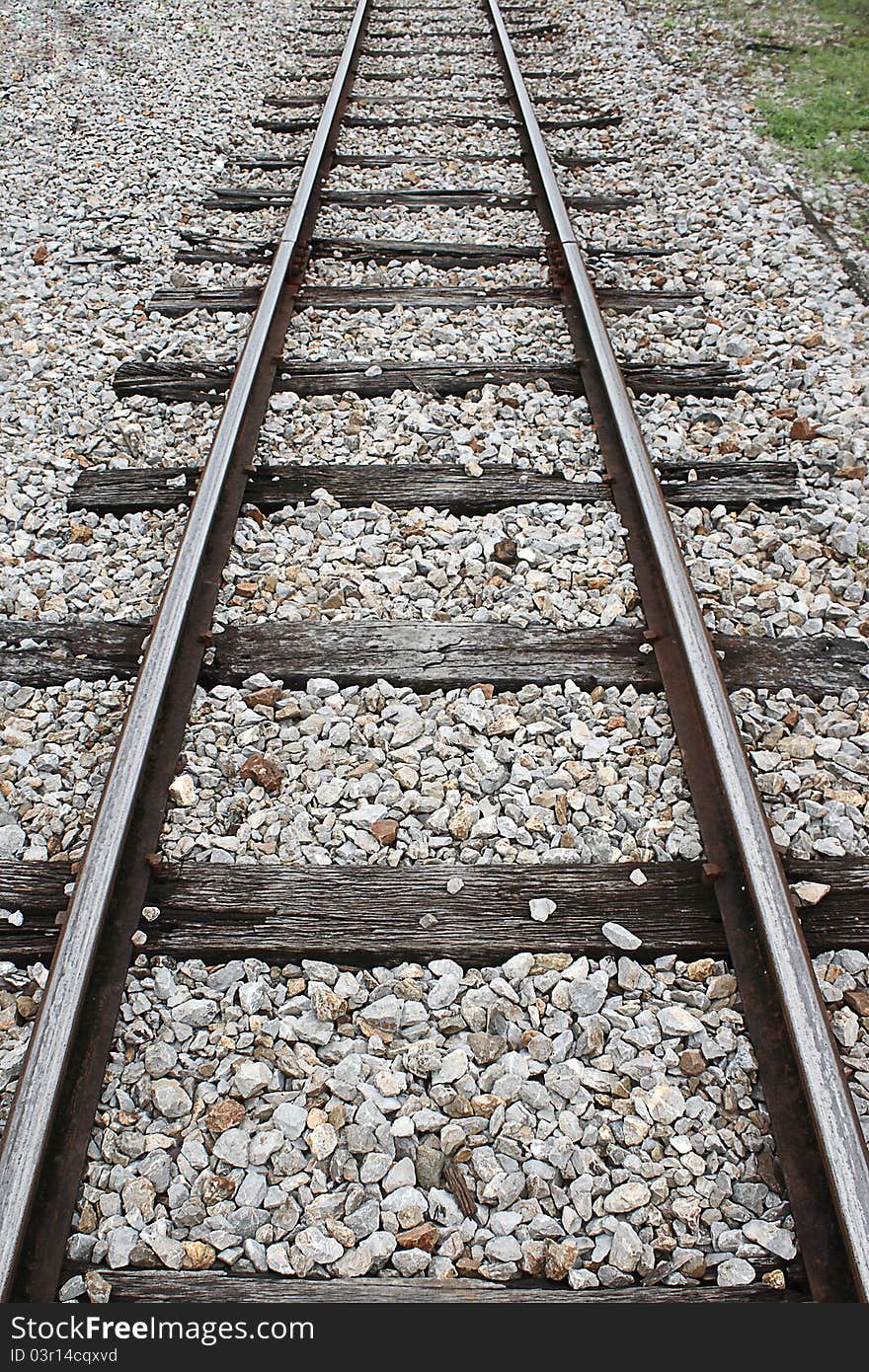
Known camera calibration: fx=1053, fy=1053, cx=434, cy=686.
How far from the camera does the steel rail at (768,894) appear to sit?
5.92 feet

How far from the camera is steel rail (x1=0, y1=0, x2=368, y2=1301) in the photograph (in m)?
1.86

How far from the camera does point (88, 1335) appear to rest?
1.78 meters

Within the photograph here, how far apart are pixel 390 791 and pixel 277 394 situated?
2.24m

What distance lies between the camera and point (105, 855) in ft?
7.75

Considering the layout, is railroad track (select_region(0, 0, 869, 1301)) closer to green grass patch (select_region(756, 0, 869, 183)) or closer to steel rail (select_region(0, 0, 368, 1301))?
steel rail (select_region(0, 0, 368, 1301))

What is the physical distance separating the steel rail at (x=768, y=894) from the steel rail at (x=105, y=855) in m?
1.36

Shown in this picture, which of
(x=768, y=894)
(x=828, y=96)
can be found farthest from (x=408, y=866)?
(x=828, y=96)

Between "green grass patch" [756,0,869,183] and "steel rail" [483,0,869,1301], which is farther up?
"green grass patch" [756,0,869,183]

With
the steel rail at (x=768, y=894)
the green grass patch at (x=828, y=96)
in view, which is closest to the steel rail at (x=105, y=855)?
the steel rail at (x=768, y=894)

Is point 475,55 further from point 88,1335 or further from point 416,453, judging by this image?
point 88,1335

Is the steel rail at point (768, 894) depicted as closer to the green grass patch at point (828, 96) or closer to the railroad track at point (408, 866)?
the railroad track at point (408, 866)

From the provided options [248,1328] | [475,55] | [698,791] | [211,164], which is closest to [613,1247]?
[248,1328]

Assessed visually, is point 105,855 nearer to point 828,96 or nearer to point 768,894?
point 768,894

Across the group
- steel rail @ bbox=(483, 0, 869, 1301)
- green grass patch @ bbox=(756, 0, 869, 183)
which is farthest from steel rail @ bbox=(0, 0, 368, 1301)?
green grass patch @ bbox=(756, 0, 869, 183)
